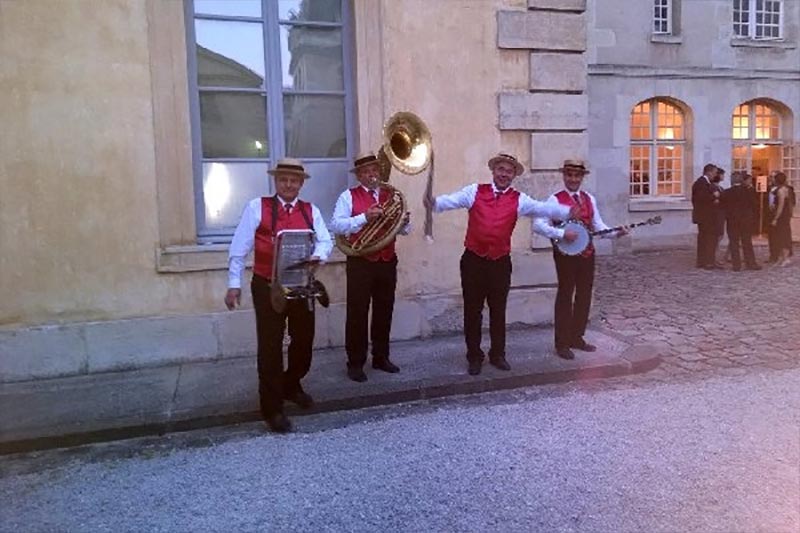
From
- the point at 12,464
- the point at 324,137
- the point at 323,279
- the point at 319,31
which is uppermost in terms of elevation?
the point at 319,31

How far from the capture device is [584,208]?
6500 millimetres

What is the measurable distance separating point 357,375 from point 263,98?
129 inches

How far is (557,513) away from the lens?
11.5 ft

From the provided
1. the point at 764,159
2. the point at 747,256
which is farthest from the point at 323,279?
the point at 764,159

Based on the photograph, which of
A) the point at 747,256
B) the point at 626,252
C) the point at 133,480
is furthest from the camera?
the point at 626,252

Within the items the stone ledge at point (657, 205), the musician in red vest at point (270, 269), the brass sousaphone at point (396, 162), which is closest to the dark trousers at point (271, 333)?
the musician in red vest at point (270, 269)

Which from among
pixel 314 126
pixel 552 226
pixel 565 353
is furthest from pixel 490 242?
pixel 314 126

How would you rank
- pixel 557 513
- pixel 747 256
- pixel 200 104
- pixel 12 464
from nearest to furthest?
1. pixel 557 513
2. pixel 12 464
3. pixel 200 104
4. pixel 747 256

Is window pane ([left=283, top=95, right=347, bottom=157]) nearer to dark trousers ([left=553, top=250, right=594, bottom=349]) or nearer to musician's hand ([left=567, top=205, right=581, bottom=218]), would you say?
musician's hand ([left=567, top=205, right=581, bottom=218])

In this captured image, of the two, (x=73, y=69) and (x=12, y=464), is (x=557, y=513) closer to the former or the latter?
(x=12, y=464)

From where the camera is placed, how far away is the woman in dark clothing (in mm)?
12852

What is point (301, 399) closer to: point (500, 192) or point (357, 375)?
point (357, 375)

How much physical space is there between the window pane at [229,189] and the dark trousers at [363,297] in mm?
1808

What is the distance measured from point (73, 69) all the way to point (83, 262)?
183 centimetres
